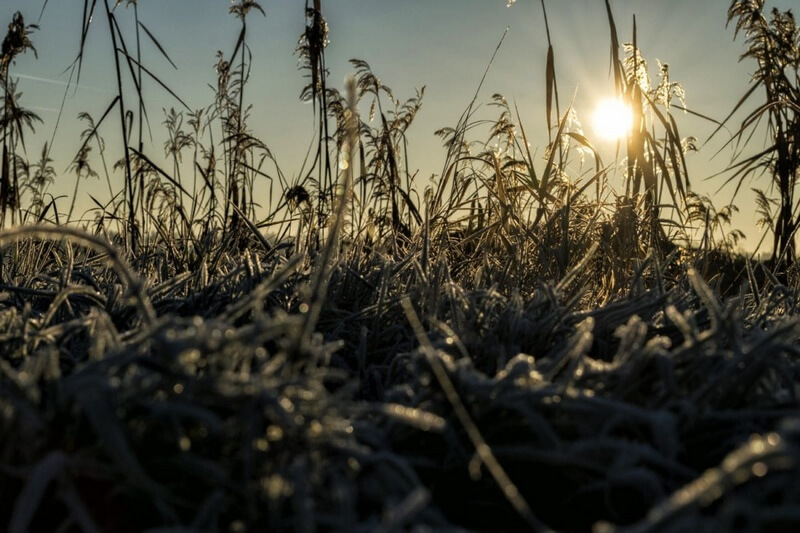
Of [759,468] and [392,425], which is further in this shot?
[392,425]

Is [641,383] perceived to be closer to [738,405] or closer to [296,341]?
[738,405]

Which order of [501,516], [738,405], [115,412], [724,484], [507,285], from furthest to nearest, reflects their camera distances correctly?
[507,285] < [738,405] < [501,516] < [115,412] < [724,484]

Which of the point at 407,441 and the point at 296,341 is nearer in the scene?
the point at 296,341

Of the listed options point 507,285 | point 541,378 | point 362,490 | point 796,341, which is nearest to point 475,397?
point 541,378

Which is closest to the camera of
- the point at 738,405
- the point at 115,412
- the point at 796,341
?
the point at 115,412

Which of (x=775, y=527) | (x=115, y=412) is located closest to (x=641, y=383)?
(x=775, y=527)

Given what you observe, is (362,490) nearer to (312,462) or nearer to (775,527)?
(312,462)

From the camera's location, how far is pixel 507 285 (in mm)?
2170

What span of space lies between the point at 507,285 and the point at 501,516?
1341 mm

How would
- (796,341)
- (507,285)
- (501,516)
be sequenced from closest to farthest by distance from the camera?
(501,516) < (796,341) < (507,285)

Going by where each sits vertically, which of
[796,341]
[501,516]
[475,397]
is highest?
[796,341]

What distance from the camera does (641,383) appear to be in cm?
98

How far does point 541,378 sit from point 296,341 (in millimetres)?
306

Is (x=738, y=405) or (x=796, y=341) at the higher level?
(x=796, y=341)
